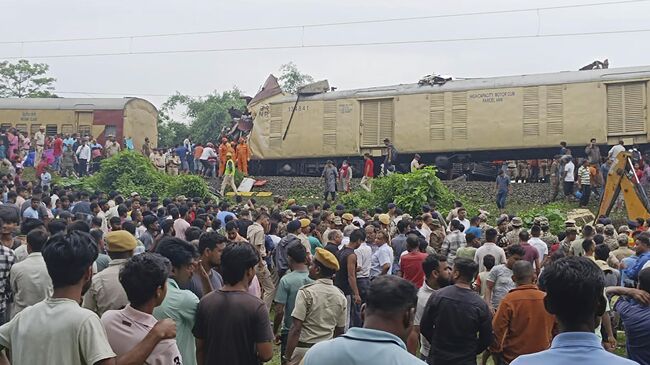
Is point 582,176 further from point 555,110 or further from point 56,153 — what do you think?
point 56,153

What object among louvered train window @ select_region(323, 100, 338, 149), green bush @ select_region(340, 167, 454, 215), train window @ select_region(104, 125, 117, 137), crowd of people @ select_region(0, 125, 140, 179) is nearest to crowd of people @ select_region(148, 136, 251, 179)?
crowd of people @ select_region(0, 125, 140, 179)

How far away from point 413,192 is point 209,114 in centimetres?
2889

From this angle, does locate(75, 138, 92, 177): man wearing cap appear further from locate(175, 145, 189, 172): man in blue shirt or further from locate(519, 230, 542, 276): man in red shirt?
locate(519, 230, 542, 276): man in red shirt

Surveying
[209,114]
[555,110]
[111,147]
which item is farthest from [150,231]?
[209,114]

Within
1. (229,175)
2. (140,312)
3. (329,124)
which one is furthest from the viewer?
(329,124)

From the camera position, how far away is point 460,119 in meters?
25.2

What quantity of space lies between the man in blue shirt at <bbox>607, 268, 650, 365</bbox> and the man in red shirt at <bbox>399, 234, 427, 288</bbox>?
11.7 feet

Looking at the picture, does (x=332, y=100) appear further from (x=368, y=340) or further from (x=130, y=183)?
(x=368, y=340)

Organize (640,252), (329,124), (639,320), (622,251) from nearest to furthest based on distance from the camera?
1. (639,320)
2. (640,252)
3. (622,251)
4. (329,124)

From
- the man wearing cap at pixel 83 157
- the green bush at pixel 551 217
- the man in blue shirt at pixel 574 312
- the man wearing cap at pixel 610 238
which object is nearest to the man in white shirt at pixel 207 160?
the man wearing cap at pixel 83 157

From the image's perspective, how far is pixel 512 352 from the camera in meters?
6.26

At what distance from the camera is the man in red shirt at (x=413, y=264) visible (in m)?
9.07

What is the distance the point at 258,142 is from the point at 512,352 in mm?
23275

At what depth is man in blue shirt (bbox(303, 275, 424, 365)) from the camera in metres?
3.34
